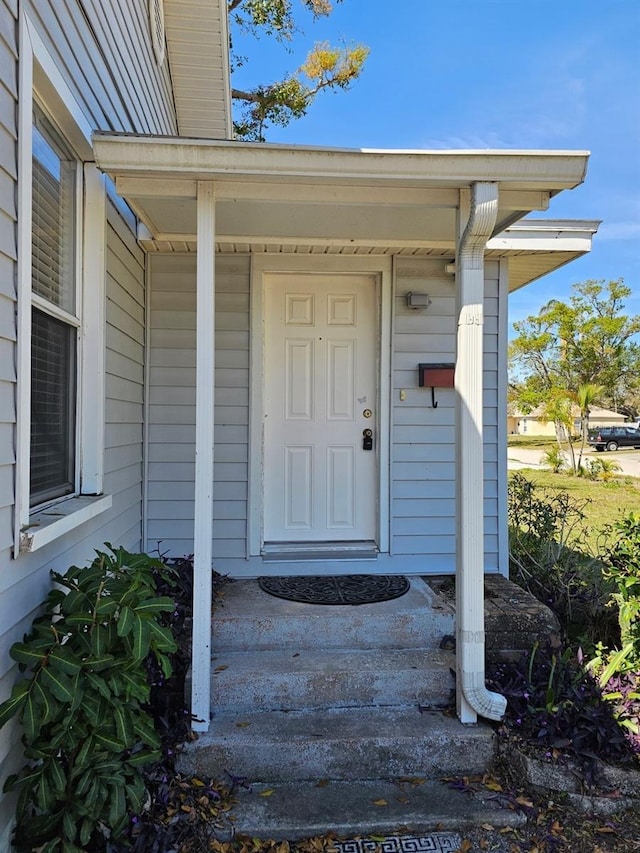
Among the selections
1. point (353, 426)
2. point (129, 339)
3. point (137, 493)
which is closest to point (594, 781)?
point (353, 426)

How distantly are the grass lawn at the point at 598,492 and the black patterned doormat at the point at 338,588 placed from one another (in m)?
4.18

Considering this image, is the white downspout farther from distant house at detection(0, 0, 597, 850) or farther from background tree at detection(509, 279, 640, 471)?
background tree at detection(509, 279, 640, 471)

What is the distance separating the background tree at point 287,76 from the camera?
417 inches

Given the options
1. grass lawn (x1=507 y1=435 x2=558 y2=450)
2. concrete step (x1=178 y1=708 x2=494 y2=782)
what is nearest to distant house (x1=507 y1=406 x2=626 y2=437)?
grass lawn (x1=507 y1=435 x2=558 y2=450)

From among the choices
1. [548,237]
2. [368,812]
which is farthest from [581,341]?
[368,812]

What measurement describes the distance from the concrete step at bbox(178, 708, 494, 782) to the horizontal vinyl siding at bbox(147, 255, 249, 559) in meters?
1.48

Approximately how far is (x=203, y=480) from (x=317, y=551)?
1667mm

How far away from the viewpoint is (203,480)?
2.51 metres

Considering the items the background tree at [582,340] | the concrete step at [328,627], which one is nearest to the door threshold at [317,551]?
the concrete step at [328,627]

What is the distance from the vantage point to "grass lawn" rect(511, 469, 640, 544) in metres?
8.61

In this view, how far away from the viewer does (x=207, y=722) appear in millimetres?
2529

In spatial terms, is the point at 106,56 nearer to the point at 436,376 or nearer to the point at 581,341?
the point at 436,376

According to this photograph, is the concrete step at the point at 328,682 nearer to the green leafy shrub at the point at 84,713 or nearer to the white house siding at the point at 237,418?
the green leafy shrub at the point at 84,713

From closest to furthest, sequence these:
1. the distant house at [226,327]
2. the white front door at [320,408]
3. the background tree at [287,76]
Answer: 1. the distant house at [226,327]
2. the white front door at [320,408]
3. the background tree at [287,76]
